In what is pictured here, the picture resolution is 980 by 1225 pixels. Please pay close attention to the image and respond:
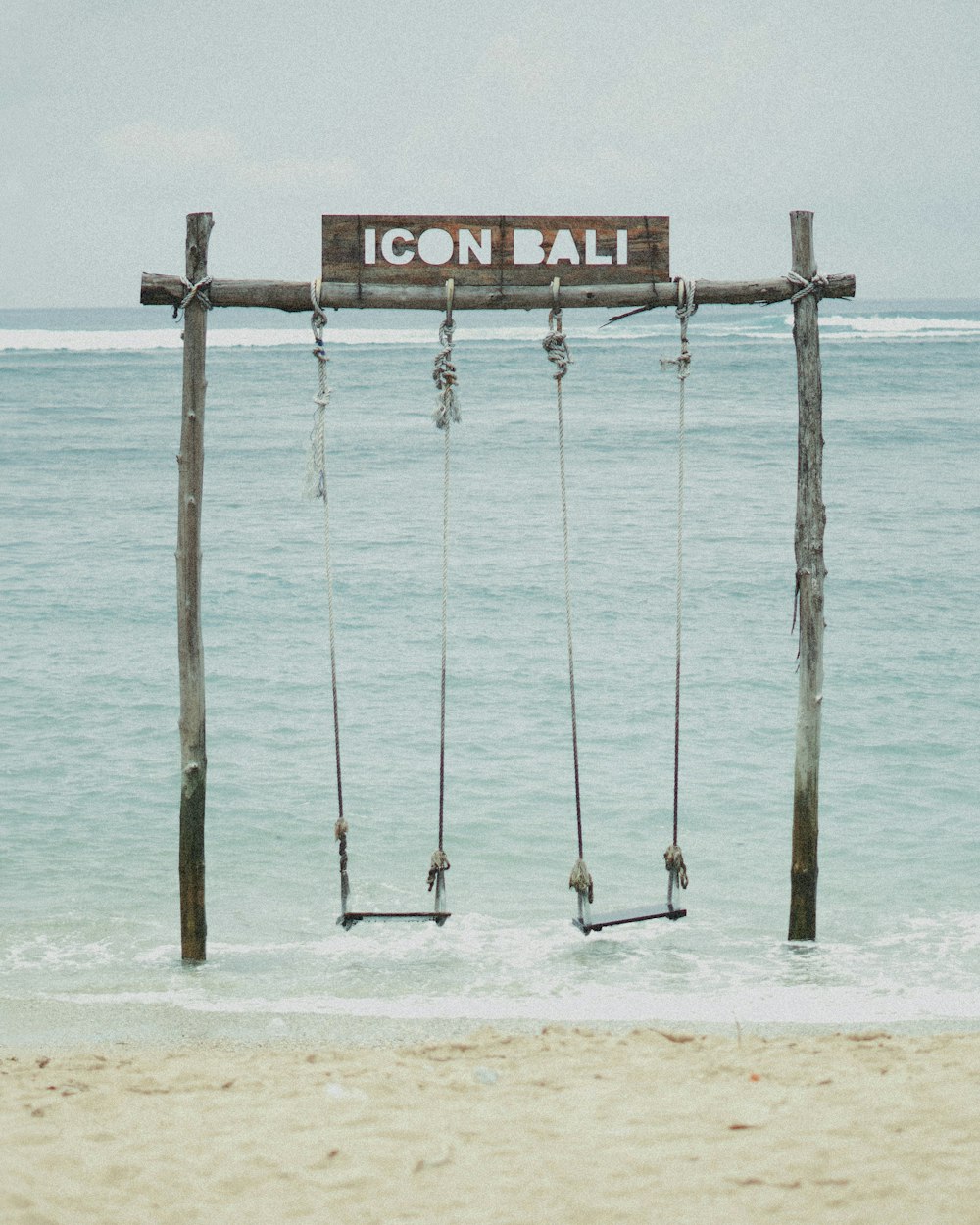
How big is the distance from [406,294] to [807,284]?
197 cm

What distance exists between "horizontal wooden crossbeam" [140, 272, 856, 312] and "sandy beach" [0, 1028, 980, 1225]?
11.1 ft

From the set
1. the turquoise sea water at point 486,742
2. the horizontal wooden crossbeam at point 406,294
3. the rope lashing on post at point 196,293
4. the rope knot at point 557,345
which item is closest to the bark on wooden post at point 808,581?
the horizontal wooden crossbeam at point 406,294

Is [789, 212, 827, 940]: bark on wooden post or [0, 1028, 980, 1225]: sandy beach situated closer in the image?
[0, 1028, 980, 1225]: sandy beach

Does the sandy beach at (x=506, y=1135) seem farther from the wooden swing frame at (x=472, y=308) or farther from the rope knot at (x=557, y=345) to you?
the rope knot at (x=557, y=345)

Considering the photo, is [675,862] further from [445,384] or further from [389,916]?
[445,384]

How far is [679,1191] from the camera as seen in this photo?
394 centimetres

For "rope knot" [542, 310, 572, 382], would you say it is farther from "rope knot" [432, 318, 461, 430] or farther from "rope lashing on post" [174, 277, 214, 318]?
"rope lashing on post" [174, 277, 214, 318]

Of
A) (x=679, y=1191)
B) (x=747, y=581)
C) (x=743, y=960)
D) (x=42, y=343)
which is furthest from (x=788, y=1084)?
(x=42, y=343)

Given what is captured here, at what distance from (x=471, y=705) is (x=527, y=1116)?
27.5 feet

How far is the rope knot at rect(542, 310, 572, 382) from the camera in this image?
6.45m

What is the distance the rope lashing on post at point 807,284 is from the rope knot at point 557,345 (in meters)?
1.16

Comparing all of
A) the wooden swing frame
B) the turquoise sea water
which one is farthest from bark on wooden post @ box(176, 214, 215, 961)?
the turquoise sea water

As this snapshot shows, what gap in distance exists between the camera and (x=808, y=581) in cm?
688

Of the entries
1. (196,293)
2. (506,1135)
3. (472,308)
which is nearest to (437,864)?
(506,1135)
